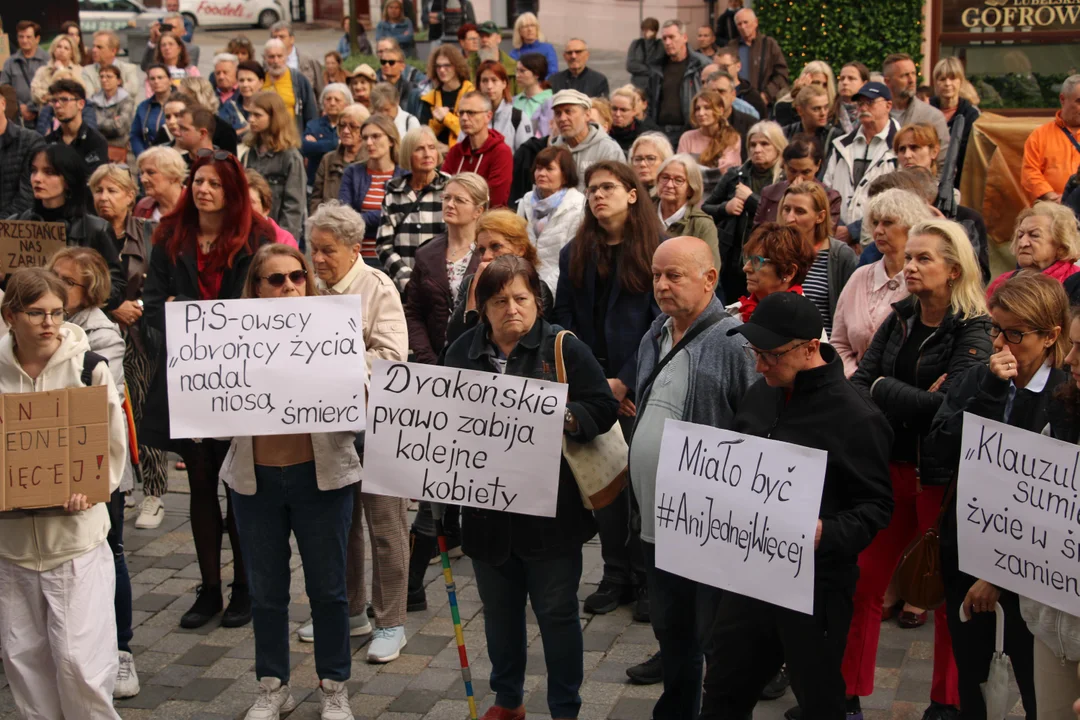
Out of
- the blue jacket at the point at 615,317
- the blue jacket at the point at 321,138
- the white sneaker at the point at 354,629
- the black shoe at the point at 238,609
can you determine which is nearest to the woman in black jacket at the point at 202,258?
the black shoe at the point at 238,609

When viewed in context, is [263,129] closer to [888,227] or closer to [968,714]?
[888,227]

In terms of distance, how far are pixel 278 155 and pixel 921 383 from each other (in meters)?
6.64

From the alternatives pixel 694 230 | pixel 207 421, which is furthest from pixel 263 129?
pixel 207 421

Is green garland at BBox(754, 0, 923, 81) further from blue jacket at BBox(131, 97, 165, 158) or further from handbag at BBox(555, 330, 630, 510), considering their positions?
handbag at BBox(555, 330, 630, 510)

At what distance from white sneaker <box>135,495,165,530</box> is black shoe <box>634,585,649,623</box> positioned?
11.0 ft

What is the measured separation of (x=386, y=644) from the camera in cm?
635

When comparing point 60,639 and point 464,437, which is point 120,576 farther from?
point 464,437

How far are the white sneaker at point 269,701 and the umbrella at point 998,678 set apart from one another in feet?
9.61

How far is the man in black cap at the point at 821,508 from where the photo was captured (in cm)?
435

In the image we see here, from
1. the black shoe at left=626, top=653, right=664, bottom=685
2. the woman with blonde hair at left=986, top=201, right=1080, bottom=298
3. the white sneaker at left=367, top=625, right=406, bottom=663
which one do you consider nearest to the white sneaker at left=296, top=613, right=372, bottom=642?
the white sneaker at left=367, top=625, right=406, bottom=663

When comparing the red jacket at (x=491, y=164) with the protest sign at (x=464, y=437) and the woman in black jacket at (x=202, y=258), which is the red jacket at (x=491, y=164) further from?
the protest sign at (x=464, y=437)

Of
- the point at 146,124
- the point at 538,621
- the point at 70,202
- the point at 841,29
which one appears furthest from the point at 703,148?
the point at 841,29

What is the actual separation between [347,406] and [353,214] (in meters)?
1.06

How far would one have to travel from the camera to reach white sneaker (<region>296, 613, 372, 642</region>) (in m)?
6.58
